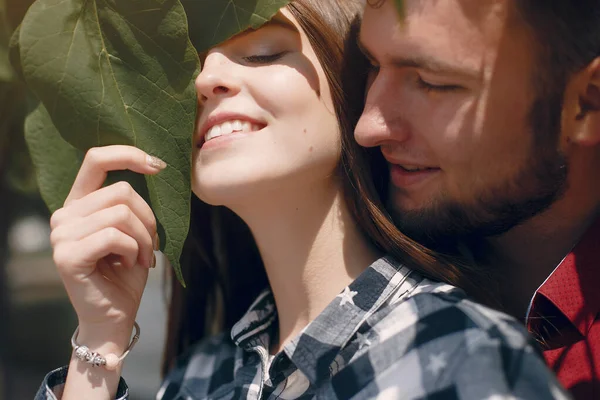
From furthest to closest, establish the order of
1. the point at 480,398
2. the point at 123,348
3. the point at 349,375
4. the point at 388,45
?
the point at 123,348
the point at 388,45
the point at 349,375
the point at 480,398

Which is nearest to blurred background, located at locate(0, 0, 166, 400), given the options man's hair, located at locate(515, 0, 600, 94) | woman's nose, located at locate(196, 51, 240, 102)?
woman's nose, located at locate(196, 51, 240, 102)

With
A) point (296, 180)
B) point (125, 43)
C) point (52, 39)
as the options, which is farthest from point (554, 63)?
point (52, 39)

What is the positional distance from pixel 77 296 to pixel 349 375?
64cm

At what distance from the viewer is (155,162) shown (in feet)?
5.02

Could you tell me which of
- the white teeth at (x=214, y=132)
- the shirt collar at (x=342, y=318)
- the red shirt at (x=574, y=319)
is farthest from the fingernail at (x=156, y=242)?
the red shirt at (x=574, y=319)

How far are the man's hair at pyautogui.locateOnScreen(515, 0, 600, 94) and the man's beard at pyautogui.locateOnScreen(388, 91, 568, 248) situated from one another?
5 centimetres

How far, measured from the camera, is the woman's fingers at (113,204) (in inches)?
66.1

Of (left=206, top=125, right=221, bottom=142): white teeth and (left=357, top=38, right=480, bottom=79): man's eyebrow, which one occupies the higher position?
(left=357, top=38, right=480, bottom=79): man's eyebrow

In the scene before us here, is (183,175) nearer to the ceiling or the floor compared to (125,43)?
nearer to the floor

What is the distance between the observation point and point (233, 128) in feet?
5.74

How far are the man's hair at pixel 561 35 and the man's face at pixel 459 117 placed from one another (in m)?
0.03

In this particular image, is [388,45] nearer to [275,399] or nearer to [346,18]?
[346,18]

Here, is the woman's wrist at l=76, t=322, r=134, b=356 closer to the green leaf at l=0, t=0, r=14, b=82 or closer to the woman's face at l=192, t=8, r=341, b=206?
the woman's face at l=192, t=8, r=341, b=206

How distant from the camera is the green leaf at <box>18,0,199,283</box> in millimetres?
1464
